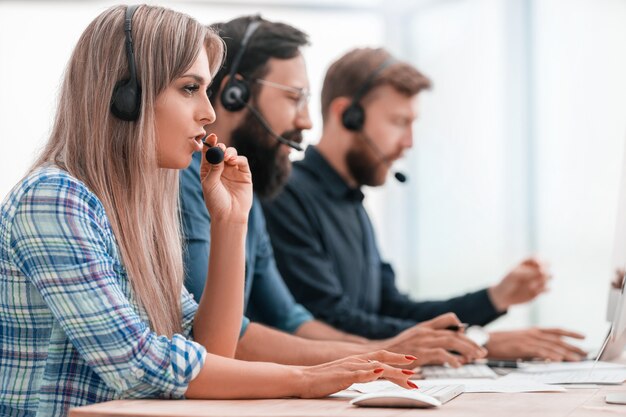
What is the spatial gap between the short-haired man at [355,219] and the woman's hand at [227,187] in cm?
82

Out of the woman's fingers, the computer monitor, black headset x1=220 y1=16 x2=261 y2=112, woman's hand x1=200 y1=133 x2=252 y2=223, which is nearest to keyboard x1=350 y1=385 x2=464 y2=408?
the woman's fingers

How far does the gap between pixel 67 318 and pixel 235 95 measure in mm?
969

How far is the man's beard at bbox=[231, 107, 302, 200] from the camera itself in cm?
206

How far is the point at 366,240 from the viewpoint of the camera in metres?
2.62

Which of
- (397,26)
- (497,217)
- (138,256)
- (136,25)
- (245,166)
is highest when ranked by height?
(397,26)

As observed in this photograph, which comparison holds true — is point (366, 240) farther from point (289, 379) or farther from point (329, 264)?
point (289, 379)

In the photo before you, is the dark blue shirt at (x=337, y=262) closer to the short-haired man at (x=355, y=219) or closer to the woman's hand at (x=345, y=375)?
the short-haired man at (x=355, y=219)

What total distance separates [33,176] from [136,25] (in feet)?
0.96

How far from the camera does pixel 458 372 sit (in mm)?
1716

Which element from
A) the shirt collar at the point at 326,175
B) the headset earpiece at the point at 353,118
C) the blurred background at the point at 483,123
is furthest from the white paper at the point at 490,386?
the blurred background at the point at 483,123

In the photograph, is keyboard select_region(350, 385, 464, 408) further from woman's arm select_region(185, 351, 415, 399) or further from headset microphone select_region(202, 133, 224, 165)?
headset microphone select_region(202, 133, 224, 165)

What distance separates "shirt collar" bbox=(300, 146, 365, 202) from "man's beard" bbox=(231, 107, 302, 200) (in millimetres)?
402

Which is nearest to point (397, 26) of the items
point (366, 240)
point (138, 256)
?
point (366, 240)

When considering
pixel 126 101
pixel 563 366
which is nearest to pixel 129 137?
pixel 126 101
